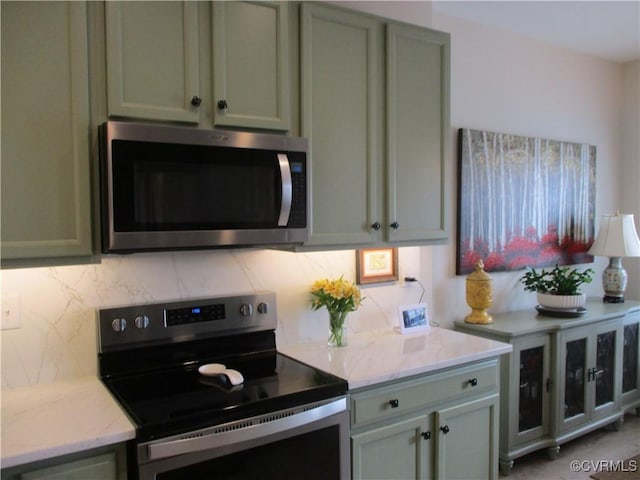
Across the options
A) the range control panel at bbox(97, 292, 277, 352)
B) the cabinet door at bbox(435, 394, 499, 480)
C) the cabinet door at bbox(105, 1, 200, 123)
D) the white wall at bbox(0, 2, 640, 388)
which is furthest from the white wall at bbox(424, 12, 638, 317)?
the cabinet door at bbox(105, 1, 200, 123)

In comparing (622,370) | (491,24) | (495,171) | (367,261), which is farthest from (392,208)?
(622,370)

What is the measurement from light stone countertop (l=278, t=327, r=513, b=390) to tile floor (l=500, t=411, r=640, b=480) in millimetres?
1056

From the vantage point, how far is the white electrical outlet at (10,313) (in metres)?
1.78

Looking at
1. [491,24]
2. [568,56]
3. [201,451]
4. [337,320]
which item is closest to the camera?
[201,451]

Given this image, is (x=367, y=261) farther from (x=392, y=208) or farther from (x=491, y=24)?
(x=491, y=24)

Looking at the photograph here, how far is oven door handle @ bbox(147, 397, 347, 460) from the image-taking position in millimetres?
1454

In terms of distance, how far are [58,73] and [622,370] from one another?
3.70m

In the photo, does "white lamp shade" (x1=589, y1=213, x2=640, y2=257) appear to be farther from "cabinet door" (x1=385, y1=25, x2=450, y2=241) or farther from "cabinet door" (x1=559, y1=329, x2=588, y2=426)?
"cabinet door" (x1=385, y1=25, x2=450, y2=241)

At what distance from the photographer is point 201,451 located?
1.51 m

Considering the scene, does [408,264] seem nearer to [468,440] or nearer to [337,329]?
[337,329]

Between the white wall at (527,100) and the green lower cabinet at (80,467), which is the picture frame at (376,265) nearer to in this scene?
the white wall at (527,100)

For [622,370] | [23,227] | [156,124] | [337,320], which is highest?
[156,124]

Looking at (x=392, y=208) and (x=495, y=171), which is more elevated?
(x=495, y=171)

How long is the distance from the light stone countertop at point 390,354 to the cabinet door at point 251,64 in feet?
3.18
